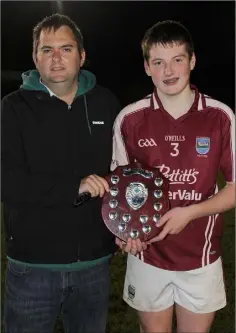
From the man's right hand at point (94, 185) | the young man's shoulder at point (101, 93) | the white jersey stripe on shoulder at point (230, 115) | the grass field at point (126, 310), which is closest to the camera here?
Result: the man's right hand at point (94, 185)

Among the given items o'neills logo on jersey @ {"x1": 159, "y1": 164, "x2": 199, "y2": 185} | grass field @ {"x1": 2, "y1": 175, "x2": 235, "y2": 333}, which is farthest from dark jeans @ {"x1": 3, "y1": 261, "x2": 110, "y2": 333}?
grass field @ {"x1": 2, "y1": 175, "x2": 235, "y2": 333}

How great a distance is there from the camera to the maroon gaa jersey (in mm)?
1942

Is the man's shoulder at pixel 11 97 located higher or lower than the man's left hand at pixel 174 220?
higher

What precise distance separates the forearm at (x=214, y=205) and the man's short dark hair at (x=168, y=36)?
1.94ft

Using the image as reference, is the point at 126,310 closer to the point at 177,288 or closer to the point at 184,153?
the point at 177,288

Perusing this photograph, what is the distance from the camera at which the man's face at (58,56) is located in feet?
6.19

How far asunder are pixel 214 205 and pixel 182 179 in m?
0.17

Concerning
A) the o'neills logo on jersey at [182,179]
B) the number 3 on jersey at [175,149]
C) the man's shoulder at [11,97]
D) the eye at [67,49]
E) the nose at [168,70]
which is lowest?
the o'neills logo on jersey at [182,179]

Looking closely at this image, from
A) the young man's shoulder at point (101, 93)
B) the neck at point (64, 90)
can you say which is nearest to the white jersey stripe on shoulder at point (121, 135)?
the young man's shoulder at point (101, 93)

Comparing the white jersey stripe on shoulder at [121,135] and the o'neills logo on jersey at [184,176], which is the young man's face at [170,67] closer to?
the white jersey stripe on shoulder at [121,135]

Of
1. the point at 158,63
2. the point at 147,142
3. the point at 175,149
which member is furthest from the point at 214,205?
the point at 158,63

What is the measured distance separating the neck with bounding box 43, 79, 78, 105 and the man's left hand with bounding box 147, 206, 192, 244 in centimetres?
62

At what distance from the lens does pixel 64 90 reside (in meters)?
1.93

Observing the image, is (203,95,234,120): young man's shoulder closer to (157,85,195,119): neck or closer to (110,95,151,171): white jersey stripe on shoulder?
(157,85,195,119): neck
